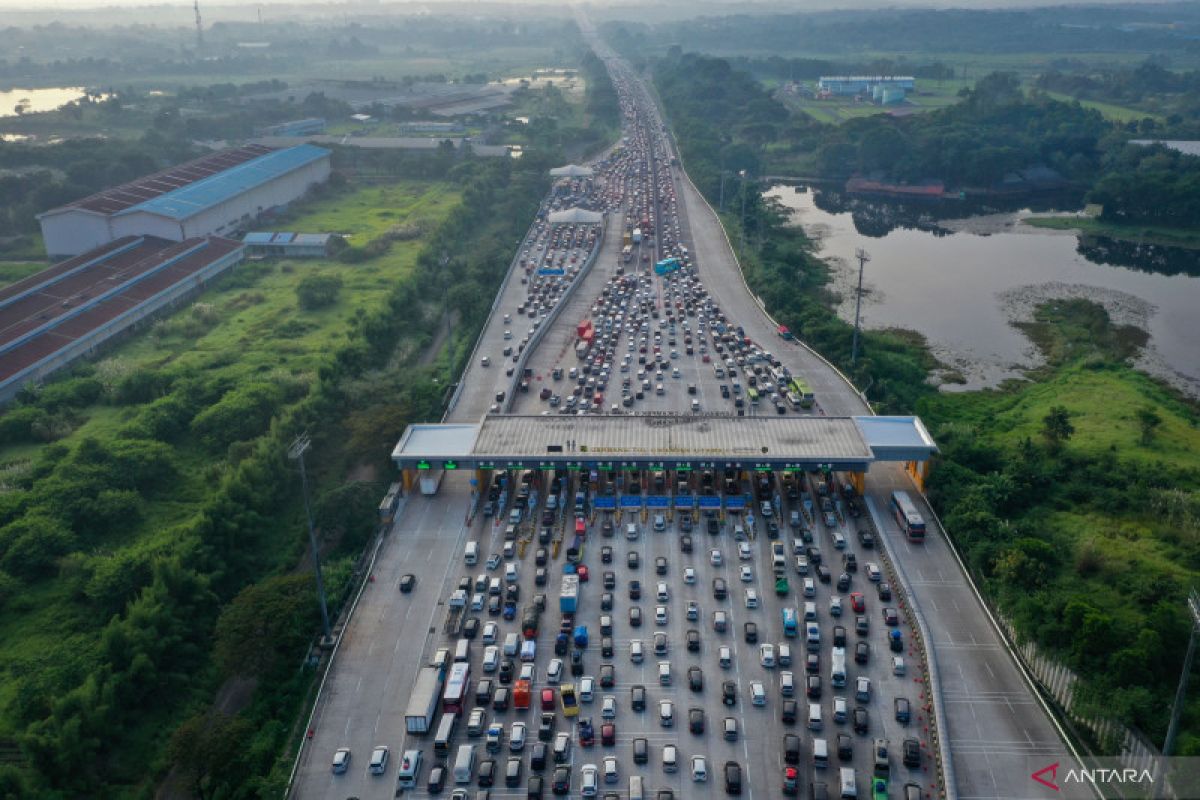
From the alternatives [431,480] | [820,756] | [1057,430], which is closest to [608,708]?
[820,756]

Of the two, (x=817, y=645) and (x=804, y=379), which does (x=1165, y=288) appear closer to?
(x=804, y=379)

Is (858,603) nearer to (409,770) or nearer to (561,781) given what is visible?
(561,781)

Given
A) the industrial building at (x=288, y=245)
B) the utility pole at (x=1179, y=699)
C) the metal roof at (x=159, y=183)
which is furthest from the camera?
the industrial building at (x=288, y=245)

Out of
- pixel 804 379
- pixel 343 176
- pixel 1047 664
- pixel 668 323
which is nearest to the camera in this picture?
pixel 1047 664

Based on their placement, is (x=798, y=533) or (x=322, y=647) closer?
(x=322, y=647)

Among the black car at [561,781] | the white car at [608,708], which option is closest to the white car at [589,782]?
the black car at [561,781]

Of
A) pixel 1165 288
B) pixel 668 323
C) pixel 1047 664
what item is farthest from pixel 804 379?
pixel 1165 288

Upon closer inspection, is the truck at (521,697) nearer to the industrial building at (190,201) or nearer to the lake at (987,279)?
the lake at (987,279)
